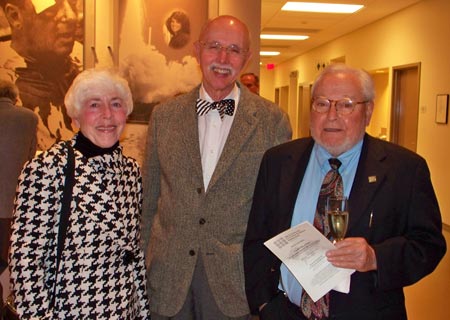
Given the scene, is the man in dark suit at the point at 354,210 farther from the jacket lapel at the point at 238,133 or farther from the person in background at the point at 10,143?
the person in background at the point at 10,143

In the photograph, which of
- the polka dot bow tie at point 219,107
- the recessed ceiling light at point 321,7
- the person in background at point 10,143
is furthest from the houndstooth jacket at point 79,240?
the recessed ceiling light at point 321,7

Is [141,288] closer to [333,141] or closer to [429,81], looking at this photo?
[333,141]

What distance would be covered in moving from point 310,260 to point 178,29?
157 inches

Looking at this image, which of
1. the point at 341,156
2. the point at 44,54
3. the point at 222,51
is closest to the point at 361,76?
the point at 341,156

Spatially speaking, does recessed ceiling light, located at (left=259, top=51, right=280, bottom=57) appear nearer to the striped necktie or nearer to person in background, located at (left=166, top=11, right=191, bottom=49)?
person in background, located at (left=166, top=11, right=191, bottom=49)

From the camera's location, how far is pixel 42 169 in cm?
164

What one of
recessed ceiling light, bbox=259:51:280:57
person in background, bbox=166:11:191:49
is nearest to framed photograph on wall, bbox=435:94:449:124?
person in background, bbox=166:11:191:49

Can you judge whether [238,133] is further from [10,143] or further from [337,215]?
[10,143]

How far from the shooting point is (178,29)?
513 centimetres

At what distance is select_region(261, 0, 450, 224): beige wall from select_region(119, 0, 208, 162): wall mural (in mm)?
5020

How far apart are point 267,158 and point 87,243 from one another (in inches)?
32.8

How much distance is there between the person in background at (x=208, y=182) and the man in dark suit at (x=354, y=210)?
15 centimetres

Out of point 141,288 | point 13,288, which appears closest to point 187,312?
point 141,288

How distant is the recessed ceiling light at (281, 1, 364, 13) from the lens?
901 cm
